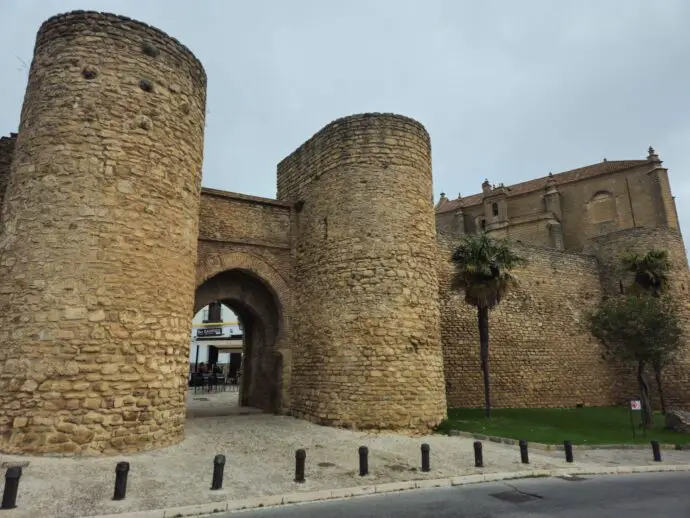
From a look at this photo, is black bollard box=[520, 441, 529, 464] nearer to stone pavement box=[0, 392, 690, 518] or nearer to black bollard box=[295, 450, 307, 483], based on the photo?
stone pavement box=[0, 392, 690, 518]

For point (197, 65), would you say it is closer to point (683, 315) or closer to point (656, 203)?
point (683, 315)

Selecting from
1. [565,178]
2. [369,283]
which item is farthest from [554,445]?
[565,178]

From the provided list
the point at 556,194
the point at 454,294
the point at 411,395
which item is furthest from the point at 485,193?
the point at 411,395

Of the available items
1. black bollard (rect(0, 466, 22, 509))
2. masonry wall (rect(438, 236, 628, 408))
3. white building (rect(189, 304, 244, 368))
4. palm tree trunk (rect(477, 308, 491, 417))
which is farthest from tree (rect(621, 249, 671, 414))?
black bollard (rect(0, 466, 22, 509))

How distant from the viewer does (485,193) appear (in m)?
42.8

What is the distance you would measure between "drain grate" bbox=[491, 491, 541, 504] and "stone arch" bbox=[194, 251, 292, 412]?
769 cm

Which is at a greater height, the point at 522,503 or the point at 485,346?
the point at 485,346

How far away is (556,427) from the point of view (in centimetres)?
1314

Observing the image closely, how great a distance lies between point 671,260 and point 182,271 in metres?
23.1

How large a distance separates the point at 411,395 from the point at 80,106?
954 centimetres

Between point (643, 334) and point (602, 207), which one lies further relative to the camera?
point (602, 207)

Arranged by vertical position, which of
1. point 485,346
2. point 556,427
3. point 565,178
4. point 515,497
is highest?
point 565,178

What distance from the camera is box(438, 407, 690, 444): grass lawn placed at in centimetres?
1161

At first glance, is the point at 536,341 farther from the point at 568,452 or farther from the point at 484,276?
the point at 568,452
